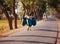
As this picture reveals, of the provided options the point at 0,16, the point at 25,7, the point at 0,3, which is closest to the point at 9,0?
the point at 0,3

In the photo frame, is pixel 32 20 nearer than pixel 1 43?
No

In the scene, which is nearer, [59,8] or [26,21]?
[59,8]

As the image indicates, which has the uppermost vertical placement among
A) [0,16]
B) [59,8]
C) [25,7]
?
[59,8]

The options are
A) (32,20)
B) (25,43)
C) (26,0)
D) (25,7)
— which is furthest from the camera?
(25,7)

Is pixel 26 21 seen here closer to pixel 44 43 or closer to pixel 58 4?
pixel 44 43

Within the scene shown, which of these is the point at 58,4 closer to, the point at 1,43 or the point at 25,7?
the point at 1,43

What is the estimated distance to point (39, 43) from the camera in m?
11.6

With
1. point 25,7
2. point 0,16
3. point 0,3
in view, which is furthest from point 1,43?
point 0,16

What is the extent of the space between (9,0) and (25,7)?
18.5 metres

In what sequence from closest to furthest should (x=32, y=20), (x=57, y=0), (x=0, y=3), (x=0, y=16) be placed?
(x=57, y=0)
(x=32, y=20)
(x=0, y=3)
(x=0, y=16)

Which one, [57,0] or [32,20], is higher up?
[57,0]

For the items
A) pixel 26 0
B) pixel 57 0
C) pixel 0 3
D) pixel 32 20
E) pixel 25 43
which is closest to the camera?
pixel 57 0

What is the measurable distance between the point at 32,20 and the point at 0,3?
6513 mm

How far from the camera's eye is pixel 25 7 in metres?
49.2
